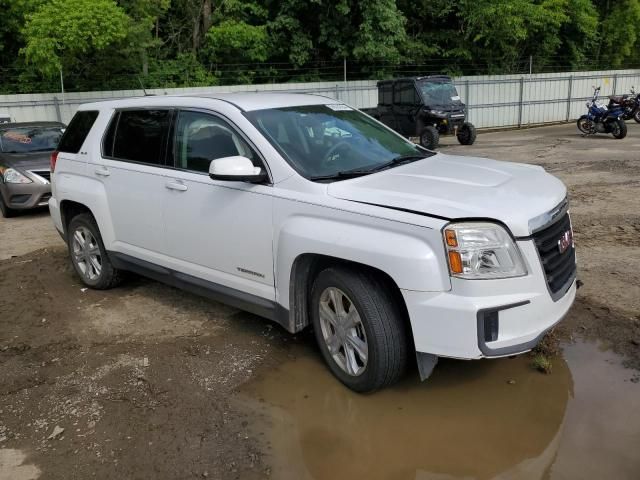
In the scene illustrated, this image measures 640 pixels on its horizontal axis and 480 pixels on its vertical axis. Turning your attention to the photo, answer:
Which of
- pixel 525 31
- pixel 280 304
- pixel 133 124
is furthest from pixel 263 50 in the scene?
pixel 280 304

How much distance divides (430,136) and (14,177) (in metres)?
10.5

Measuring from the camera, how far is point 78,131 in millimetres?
5824

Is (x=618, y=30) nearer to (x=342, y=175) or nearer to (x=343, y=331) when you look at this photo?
(x=342, y=175)

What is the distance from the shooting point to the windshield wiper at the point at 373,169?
3.84 meters

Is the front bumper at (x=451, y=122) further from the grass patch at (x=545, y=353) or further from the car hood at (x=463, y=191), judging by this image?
the grass patch at (x=545, y=353)

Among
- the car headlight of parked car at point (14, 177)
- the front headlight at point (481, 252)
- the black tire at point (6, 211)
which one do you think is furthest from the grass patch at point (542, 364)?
the black tire at point (6, 211)

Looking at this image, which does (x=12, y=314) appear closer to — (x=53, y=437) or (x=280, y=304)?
(x=53, y=437)

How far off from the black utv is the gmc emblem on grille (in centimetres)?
1264

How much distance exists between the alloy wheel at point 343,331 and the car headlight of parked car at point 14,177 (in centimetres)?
759

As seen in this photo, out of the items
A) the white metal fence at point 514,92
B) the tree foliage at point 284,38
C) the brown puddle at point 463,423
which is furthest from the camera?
the white metal fence at point 514,92

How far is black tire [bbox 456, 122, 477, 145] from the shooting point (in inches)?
673

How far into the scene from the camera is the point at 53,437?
11.3 ft

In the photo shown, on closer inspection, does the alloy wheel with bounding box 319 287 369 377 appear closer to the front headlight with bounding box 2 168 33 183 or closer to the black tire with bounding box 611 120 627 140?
the front headlight with bounding box 2 168 33 183

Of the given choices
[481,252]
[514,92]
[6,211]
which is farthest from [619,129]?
[481,252]
